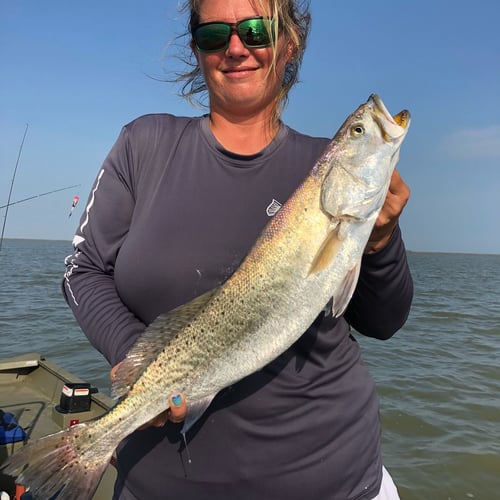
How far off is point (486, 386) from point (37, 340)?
12.6m

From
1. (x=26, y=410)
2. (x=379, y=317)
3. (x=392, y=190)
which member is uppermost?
(x=392, y=190)

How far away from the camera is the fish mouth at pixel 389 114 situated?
223cm

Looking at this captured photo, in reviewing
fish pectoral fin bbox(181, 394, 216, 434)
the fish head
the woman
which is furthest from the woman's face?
fish pectoral fin bbox(181, 394, 216, 434)

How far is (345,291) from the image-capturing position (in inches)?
85.2

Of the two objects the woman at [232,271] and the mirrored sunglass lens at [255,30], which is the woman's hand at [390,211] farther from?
the mirrored sunglass lens at [255,30]

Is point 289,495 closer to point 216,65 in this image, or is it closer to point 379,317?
point 379,317

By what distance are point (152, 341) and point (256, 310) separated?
0.54 m

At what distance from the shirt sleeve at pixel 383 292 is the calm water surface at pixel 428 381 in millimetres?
5846

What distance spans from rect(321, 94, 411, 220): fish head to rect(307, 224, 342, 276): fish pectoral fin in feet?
0.40

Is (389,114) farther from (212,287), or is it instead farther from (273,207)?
(212,287)

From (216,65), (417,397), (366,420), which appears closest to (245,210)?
(216,65)

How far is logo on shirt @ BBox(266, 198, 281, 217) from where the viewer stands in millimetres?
2412

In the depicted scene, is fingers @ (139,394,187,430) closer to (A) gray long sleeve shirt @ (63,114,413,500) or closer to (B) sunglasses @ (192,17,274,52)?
(A) gray long sleeve shirt @ (63,114,413,500)

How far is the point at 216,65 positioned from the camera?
101 inches
